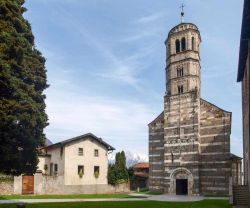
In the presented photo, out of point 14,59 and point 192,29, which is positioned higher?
point 192,29

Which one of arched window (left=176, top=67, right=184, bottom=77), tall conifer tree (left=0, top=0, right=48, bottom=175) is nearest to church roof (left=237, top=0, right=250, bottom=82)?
tall conifer tree (left=0, top=0, right=48, bottom=175)


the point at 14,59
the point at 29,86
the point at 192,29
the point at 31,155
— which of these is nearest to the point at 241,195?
the point at 31,155

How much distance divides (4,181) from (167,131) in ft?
→ 83.6

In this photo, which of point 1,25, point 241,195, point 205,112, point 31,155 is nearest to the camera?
point 1,25

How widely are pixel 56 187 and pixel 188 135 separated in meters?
20.7

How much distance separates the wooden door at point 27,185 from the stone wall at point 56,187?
492 mm

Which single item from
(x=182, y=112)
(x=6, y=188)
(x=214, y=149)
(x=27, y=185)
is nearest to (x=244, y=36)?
(x=214, y=149)

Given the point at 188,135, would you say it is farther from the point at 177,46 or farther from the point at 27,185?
the point at 27,185

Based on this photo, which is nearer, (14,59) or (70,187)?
(14,59)

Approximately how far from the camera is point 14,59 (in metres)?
21.0

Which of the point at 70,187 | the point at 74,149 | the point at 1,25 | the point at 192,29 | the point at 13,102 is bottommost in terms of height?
the point at 70,187

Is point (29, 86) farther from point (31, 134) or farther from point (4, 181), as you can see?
point (4, 181)

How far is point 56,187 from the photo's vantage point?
4531cm

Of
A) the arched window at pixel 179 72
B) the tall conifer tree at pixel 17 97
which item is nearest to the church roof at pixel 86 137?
the arched window at pixel 179 72
